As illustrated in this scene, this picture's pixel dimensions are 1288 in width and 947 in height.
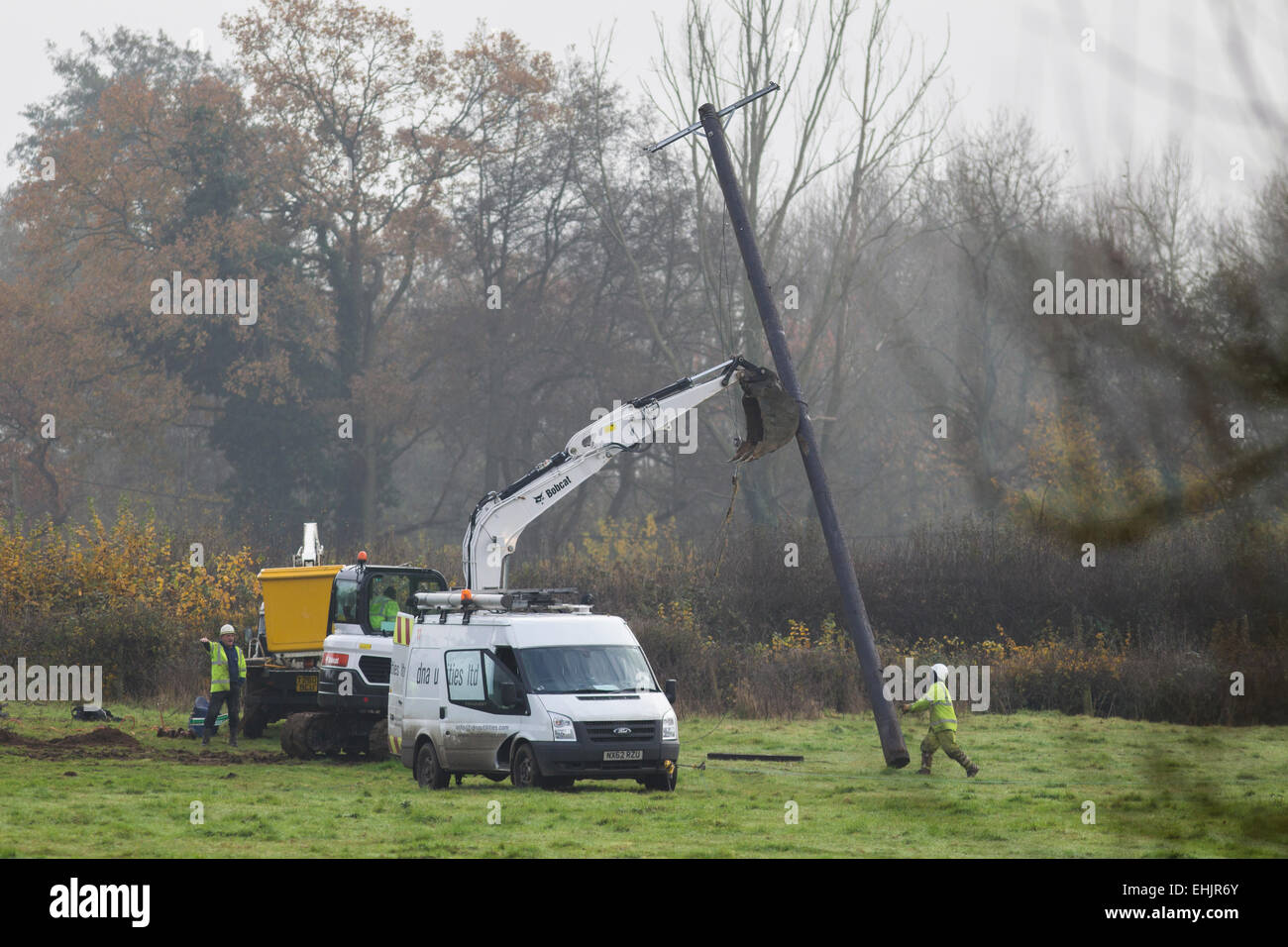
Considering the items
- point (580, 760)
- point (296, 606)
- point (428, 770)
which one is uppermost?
point (296, 606)

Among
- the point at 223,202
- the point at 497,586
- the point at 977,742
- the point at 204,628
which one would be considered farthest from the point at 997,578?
the point at 223,202

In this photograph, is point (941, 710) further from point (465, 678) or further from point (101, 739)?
point (101, 739)

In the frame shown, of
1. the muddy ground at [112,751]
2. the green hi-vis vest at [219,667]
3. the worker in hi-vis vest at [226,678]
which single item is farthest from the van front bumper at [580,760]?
the worker in hi-vis vest at [226,678]

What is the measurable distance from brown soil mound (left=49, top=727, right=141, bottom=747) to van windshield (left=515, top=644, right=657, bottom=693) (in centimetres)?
978

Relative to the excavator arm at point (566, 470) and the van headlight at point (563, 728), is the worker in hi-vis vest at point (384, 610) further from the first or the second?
the van headlight at point (563, 728)

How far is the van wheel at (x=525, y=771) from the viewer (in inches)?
762

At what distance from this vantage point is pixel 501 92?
201 feet

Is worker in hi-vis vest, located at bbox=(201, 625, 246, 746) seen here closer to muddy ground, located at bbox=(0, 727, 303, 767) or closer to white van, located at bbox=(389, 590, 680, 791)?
muddy ground, located at bbox=(0, 727, 303, 767)

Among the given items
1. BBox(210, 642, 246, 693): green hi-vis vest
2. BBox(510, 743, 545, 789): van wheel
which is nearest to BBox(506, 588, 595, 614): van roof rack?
BBox(510, 743, 545, 789): van wheel

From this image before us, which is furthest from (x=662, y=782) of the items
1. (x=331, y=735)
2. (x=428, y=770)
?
(x=331, y=735)

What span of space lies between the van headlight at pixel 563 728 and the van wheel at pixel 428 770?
210 centimetres

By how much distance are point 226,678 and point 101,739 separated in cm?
238

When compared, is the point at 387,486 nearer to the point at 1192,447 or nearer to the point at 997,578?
the point at 997,578

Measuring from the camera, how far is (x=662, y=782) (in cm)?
2003
